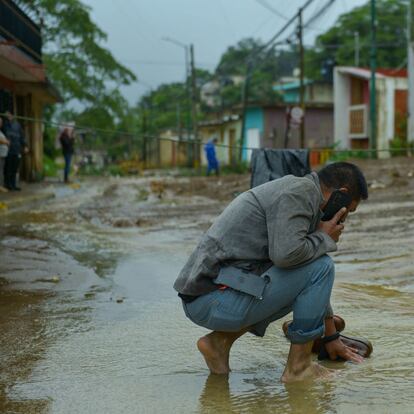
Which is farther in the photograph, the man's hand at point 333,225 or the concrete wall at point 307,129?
the concrete wall at point 307,129

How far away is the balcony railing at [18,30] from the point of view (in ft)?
40.5

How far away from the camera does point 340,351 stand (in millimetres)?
3764

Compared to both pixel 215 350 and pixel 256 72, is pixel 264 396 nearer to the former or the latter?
pixel 215 350

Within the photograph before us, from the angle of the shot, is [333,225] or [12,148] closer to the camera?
[333,225]

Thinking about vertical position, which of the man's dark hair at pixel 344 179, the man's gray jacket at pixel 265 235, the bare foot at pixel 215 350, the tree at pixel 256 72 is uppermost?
the tree at pixel 256 72

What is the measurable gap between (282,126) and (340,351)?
131 feet

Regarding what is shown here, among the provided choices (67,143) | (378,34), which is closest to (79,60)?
(67,143)

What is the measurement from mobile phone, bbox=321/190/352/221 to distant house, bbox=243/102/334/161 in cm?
3899

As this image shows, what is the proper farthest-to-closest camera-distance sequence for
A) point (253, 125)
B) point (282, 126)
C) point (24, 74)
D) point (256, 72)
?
point (256, 72), point (253, 125), point (282, 126), point (24, 74)

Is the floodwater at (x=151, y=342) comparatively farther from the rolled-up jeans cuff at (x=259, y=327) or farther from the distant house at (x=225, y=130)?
the distant house at (x=225, y=130)

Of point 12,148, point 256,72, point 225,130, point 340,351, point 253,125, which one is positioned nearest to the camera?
point 340,351

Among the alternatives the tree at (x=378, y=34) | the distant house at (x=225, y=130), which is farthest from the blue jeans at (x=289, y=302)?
the tree at (x=378, y=34)

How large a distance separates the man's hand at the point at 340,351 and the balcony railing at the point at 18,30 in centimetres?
947

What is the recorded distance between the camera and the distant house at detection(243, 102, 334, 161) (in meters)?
42.7
